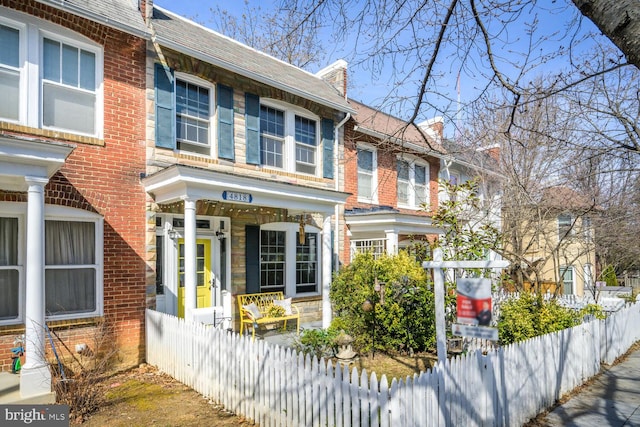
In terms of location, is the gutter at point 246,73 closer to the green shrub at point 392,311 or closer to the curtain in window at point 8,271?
the curtain in window at point 8,271

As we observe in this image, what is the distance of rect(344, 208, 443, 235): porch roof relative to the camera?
11984 millimetres

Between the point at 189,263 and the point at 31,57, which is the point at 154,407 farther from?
the point at 31,57

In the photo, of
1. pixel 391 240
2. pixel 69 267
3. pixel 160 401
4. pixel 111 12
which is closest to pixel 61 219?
pixel 69 267

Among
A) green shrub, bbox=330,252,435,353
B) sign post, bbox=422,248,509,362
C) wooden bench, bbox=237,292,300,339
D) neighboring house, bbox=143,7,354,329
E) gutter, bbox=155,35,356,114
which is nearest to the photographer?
sign post, bbox=422,248,509,362

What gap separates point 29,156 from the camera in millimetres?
5594

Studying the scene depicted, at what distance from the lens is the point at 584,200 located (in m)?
12.4

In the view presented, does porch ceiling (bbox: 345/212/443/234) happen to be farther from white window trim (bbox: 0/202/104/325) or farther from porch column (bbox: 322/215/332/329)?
white window trim (bbox: 0/202/104/325)

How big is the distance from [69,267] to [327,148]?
7.23 metres

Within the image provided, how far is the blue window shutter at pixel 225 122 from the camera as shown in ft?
30.8

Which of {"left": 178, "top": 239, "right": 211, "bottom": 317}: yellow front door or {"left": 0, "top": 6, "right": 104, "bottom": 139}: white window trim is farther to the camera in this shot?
{"left": 178, "top": 239, "right": 211, "bottom": 317}: yellow front door

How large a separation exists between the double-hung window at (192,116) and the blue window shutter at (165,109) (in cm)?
22

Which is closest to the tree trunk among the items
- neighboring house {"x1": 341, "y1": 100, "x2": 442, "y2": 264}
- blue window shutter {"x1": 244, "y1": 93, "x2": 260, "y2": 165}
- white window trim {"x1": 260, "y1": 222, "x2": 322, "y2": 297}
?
blue window shutter {"x1": 244, "y1": 93, "x2": 260, "y2": 165}

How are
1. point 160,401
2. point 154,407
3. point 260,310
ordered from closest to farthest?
point 154,407, point 160,401, point 260,310

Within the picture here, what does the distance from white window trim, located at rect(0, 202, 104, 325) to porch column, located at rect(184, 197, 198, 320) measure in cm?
159
